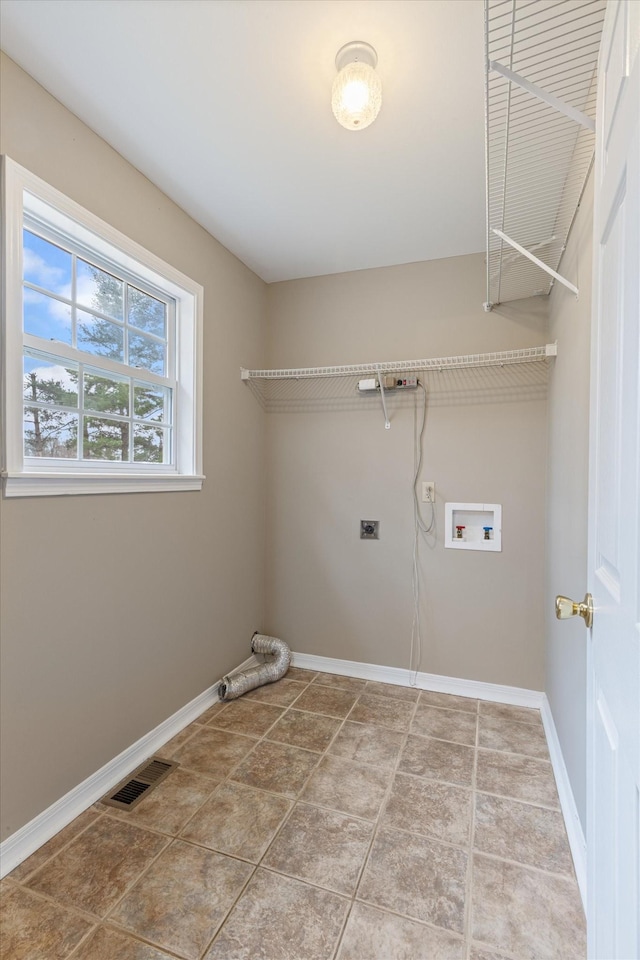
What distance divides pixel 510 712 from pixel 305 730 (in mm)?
1145

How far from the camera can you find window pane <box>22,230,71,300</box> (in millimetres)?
1617

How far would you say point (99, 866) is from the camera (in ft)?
4.71

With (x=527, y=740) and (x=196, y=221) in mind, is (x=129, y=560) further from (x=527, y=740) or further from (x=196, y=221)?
(x=527, y=740)

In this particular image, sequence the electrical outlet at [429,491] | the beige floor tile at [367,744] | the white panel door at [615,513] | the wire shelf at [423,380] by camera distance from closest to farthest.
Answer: the white panel door at [615,513] < the beige floor tile at [367,744] < the wire shelf at [423,380] < the electrical outlet at [429,491]

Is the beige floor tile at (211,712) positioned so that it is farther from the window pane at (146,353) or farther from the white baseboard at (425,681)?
the window pane at (146,353)

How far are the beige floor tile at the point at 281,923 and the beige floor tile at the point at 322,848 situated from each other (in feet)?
0.14

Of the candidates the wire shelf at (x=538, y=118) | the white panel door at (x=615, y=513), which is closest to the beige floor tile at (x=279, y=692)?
the white panel door at (x=615, y=513)

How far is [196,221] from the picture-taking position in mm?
2359

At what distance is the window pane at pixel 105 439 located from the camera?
187 cm

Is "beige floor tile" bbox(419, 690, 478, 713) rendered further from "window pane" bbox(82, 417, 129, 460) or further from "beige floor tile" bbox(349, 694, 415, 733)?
"window pane" bbox(82, 417, 129, 460)

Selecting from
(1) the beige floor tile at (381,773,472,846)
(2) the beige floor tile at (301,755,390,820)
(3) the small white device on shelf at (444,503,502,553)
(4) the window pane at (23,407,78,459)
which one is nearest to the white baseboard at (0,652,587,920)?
(1) the beige floor tile at (381,773,472,846)

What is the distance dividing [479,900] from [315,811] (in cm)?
61

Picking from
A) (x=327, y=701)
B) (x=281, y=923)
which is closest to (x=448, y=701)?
(x=327, y=701)

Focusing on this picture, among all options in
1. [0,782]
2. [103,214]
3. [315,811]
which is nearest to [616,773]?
[315,811]
